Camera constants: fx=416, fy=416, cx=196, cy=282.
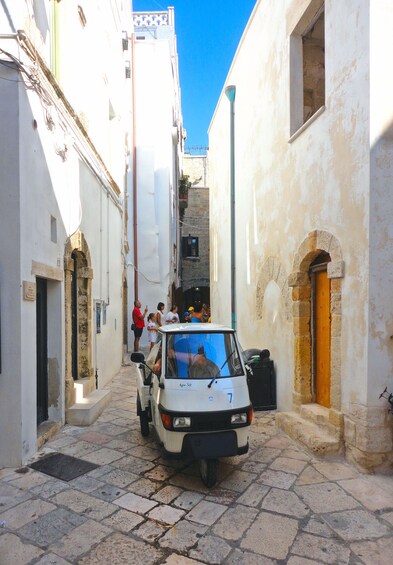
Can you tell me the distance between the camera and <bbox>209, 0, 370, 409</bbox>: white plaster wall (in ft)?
15.9

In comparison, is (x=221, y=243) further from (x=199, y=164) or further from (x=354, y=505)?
(x=199, y=164)

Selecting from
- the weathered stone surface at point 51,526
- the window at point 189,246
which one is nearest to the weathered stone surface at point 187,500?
the weathered stone surface at point 51,526

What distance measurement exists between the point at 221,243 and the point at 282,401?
6.85 m

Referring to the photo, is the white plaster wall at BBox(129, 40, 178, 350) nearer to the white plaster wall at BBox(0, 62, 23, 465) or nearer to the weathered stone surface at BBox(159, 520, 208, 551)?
the white plaster wall at BBox(0, 62, 23, 465)

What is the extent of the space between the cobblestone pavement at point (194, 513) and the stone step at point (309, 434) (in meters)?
0.15

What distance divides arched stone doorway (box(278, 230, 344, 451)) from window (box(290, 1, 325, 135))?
221 centimetres

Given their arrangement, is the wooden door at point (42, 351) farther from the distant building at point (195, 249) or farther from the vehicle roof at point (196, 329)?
the distant building at point (195, 249)

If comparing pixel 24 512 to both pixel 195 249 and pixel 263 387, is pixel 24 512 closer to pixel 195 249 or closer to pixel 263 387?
pixel 263 387

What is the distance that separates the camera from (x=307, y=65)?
287 inches

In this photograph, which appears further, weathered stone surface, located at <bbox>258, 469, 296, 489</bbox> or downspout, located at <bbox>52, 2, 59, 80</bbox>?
downspout, located at <bbox>52, 2, 59, 80</bbox>

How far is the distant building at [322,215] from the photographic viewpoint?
15.2 ft

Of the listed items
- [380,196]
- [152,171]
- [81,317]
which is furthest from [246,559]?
[152,171]

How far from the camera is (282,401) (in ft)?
23.4

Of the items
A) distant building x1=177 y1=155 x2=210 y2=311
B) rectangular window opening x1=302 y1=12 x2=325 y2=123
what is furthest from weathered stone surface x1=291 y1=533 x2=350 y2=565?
distant building x1=177 y1=155 x2=210 y2=311
